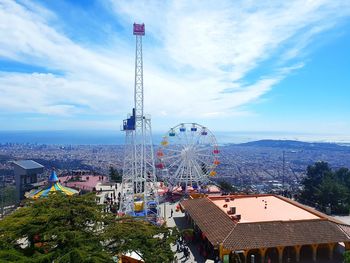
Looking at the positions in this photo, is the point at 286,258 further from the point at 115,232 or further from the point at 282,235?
the point at 115,232

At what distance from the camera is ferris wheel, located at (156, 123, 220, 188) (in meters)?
42.0

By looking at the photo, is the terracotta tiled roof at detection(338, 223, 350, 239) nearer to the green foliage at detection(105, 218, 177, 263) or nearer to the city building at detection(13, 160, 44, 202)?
the green foliage at detection(105, 218, 177, 263)

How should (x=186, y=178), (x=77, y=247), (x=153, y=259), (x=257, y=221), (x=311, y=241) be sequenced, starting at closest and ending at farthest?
(x=77, y=247) → (x=153, y=259) → (x=311, y=241) → (x=257, y=221) → (x=186, y=178)

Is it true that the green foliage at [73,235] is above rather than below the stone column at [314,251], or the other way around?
above

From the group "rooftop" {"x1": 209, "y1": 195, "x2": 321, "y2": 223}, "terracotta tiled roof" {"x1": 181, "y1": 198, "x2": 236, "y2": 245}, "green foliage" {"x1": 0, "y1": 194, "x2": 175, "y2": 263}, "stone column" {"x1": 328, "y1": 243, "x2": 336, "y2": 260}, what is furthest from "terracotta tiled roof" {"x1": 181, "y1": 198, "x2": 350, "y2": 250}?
"green foliage" {"x1": 0, "y1": 194, "x2": 175, "y2": 263}

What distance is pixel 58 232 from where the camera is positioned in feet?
43.5

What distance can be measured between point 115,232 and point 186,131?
28587 millimetres

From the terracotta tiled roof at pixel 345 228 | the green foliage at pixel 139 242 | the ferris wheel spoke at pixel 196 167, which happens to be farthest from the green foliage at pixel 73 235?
the ferris wheel spoke at pixel 196 167

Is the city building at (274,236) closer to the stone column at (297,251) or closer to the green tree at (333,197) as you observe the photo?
the stone column at (297,251)

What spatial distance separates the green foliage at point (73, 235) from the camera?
1245cm

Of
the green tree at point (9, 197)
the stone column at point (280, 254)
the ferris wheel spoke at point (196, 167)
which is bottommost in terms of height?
the green tree at point (9, 197)

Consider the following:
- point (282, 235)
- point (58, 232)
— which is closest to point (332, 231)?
point (282, 235)

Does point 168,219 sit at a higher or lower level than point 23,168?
lower

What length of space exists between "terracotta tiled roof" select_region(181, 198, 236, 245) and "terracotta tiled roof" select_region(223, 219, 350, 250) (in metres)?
→ 0.71
